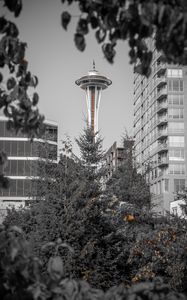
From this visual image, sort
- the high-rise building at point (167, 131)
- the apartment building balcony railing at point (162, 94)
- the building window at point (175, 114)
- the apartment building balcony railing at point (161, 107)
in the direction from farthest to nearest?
the apartment building balcony railing at point (162, 94) → the apartment building balcony railing at point (161, 107) → the building window at point (175, 114) → the high-rise building at point (167, 131)

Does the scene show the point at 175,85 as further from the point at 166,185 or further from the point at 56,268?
the point at 56,268

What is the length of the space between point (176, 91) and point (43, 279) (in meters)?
81.5

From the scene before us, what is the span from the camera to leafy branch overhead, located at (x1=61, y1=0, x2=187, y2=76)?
9.71 ft

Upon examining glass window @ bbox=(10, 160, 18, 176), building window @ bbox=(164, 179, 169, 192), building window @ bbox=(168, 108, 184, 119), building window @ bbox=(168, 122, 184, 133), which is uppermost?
building window @ bbox=(168, 108, 184, 119)

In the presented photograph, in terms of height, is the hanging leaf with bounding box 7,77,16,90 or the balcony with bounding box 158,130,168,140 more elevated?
the balcony with bounding box 158,130,168,140

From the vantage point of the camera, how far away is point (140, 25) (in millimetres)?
3131

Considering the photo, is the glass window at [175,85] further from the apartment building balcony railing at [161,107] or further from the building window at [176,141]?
Answer: the building window at [176,141]

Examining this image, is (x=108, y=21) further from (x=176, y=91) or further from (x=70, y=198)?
(x=176, y=91)

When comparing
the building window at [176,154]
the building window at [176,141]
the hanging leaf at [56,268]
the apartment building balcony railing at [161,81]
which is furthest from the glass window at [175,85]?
the hanging leaf at [56,268]

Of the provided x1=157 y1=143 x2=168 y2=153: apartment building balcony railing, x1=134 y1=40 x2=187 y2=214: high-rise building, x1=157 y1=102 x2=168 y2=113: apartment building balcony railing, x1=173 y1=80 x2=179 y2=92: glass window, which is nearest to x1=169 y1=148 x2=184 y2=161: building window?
x1=134 y1=40 x2=187 y2=214: high-rise building

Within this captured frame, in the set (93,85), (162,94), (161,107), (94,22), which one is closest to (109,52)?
(94,22)

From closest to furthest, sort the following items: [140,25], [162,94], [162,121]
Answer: [140,25] < [162,121] < [162,94]

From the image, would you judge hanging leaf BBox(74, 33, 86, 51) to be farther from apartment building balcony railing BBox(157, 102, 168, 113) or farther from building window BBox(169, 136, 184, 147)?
apartment building balcony railing BBox(157, 102, 168, 113)

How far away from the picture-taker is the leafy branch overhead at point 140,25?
9.71 ft
